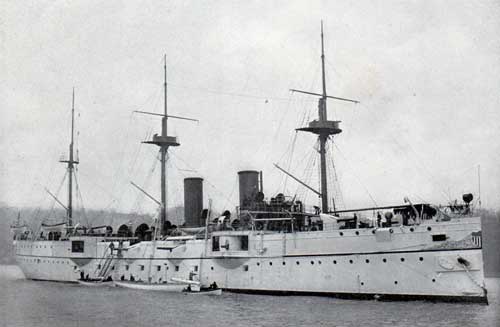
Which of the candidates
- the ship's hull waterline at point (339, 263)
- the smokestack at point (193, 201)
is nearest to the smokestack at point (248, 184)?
the ship's hull waterline at point (339, 263)

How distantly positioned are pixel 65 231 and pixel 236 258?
16601 mm

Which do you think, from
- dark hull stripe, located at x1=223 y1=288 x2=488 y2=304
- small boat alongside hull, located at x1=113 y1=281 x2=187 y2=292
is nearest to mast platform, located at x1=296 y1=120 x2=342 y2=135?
dark hull stripe, located at x1=223 y1=288 x2=488 y2=304

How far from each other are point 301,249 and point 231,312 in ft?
18.2

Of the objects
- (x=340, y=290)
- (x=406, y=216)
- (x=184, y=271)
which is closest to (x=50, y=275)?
(x=184, y=271)

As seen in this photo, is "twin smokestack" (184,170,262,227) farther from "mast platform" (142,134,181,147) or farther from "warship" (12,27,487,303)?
"mast platform" (142,134,181,147)

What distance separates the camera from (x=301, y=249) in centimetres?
2562

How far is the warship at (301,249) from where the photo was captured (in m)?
22.5

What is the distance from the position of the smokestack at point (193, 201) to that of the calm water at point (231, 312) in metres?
6.20

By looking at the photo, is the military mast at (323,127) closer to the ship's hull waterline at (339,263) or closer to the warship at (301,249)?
the warship at (301,249)

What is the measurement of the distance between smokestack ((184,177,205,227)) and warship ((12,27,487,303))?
6 centimetres

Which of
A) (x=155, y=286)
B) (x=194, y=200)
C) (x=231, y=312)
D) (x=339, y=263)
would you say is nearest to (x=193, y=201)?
(x=194, y=200)

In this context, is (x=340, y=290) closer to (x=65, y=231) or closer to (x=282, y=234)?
(x=282, y=234)

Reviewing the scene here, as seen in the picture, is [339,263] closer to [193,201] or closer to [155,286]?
[155,286]

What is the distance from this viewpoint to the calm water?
18781 mm
